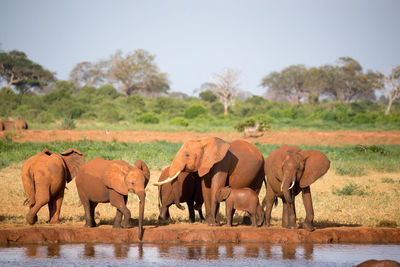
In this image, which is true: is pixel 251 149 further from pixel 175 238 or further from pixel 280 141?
pixel 280 141

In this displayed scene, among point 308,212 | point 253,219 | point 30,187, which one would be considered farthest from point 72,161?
point 308,212

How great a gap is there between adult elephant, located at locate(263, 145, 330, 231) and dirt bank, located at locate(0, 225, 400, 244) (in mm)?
394

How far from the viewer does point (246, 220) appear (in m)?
11.7

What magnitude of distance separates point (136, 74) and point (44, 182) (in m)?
68.7

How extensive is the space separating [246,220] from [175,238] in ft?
6.98

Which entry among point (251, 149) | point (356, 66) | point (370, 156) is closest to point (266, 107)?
point (356, 66)

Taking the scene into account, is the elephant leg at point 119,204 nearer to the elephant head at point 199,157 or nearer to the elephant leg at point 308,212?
the elephant head at point 199,157

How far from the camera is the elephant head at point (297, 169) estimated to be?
33.6 feet

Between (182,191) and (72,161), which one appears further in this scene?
(72,161)

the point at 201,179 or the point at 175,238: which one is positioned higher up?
the point at 201,179

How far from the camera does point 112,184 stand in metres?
10.3

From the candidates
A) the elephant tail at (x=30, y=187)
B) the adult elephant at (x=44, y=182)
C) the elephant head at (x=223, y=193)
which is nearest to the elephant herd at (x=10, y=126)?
the adult elephant at (x=44, y=182)

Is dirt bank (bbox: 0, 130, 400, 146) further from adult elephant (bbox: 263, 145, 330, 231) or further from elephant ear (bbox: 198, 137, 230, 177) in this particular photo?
adult elephant (bbox: 263, 145, 330, 231)

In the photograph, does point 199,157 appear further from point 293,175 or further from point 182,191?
point 293,175
